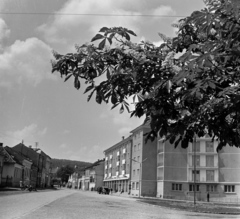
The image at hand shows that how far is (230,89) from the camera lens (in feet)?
11.3

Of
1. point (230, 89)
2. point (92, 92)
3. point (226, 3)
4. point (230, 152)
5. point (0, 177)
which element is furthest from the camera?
point (230, 152)

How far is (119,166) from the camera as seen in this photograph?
98.1 m

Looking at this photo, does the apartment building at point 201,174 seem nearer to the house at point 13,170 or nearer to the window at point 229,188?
the window at point 229,188

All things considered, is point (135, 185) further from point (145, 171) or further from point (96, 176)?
point (96, 176)

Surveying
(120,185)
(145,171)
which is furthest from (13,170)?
(120,185)

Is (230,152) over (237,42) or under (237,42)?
over

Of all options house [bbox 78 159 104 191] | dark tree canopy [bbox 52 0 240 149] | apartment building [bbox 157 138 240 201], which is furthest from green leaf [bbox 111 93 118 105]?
house [bbox 78 159 104 191]

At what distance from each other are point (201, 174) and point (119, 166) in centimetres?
3317

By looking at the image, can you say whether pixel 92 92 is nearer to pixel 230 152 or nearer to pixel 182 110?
pixel 182 110

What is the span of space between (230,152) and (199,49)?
69129 mm

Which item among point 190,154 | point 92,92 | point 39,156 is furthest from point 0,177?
point 92,92

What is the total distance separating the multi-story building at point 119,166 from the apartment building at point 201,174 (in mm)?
15065

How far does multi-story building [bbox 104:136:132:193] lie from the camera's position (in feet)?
290

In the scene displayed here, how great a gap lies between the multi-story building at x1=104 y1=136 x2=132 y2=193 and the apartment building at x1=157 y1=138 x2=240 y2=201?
15.1 metres
